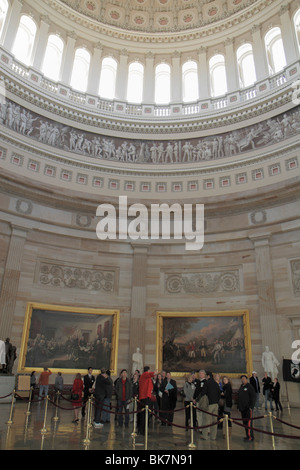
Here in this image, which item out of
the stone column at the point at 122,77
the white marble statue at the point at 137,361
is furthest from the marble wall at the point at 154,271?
the stone column at the point at 122,77

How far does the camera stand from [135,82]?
938 inches

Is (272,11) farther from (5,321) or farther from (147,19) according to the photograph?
(5,321)

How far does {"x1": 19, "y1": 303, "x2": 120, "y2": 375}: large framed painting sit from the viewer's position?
15.9 metres

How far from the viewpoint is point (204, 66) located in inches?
905

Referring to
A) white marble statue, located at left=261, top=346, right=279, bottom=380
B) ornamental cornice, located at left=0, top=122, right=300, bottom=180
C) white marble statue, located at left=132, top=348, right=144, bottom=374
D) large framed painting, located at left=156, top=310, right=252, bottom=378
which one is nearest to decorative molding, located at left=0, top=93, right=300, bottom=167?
ornamental cornice, located at left=0, top=122, right=300, bottom=180

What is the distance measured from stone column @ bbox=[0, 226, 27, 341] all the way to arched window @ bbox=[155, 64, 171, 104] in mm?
12794

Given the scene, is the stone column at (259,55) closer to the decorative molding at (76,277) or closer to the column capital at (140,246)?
the column capital at (140,246)

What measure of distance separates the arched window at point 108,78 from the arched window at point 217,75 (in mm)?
6439

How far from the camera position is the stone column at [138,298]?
17.1m

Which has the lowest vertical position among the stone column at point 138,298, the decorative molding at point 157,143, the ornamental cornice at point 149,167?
the stone column at point 138,298

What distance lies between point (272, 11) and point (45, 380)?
78.4 feet

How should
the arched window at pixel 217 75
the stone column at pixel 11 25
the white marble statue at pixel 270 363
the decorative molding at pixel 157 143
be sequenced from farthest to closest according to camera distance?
1. the arched window at pixel 217 75
2. the stone column at pixel 11 25
3. the decorative molding at pixel 157 143
4. the white marble statue at pixel 270 363

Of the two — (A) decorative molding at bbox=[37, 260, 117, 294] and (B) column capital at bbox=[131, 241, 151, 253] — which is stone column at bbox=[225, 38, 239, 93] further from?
(A) decorative molding at bbox=[37, 260, 117, 294]

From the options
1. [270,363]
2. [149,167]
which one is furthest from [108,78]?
[270,363]
